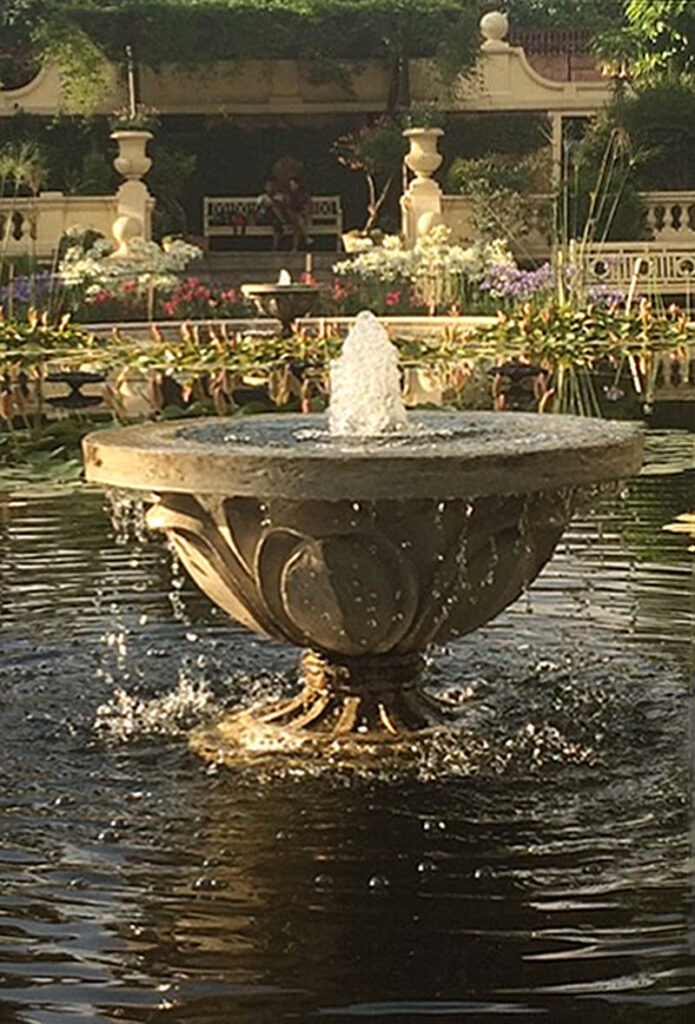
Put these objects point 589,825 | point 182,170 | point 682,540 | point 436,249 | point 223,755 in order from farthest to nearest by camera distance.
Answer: point 182,170, point 436,249, point 682,540, point 223,755, point 589,825

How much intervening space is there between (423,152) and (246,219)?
10.9 ft

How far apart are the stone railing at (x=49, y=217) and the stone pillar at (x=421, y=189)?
3730 millimetres

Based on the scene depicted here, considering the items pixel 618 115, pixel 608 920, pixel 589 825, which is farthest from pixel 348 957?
pixel 618 115

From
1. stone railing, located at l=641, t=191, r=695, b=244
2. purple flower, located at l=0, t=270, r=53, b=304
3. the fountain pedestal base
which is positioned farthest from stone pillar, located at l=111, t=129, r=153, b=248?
the fountain pedestal base

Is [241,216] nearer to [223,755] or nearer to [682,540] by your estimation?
[682,540]

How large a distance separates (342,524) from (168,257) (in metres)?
19.0

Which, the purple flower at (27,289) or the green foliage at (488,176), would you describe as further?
the green foliage at (488,176)

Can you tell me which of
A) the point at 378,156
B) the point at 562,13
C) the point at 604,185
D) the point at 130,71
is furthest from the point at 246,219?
the point at 562,13

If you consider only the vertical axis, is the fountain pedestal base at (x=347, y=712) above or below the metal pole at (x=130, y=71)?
below

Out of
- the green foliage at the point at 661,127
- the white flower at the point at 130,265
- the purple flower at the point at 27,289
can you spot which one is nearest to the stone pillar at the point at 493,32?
the green foliage at the point at 661,127

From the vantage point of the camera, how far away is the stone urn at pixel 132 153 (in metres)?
27.3

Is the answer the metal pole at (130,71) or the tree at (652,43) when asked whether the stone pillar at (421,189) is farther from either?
the metal pole at (130,71)

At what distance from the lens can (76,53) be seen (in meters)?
28.8

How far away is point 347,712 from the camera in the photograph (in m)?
5.42
